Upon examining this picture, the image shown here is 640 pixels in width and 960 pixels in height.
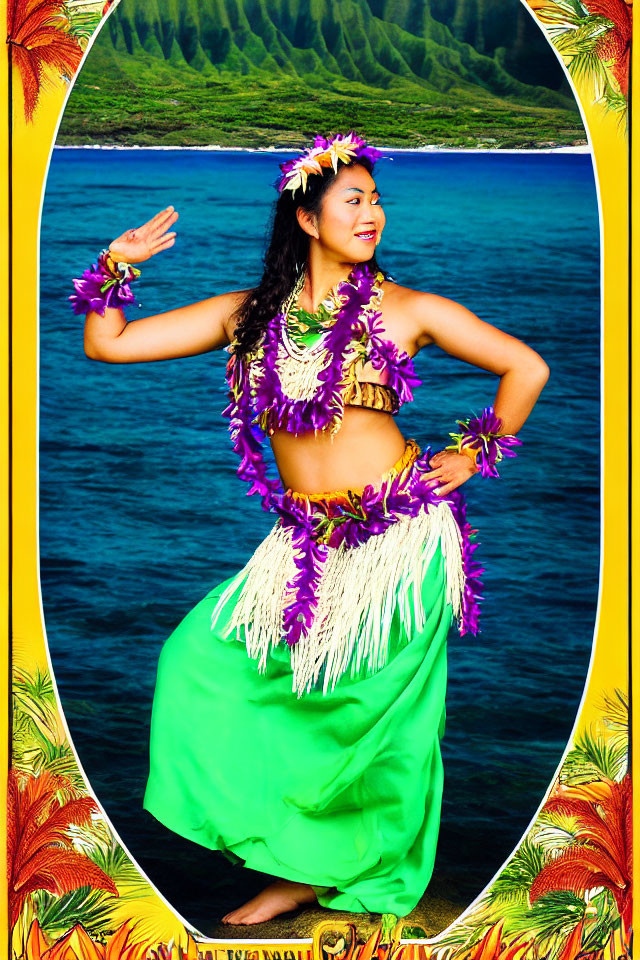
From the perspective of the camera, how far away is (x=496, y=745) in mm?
5551

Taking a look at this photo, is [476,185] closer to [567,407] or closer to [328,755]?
[567,407]

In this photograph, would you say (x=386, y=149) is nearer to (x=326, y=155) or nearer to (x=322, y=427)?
(x=326, y=155)

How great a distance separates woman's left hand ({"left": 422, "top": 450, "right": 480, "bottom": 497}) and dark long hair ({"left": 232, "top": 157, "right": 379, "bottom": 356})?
524mm

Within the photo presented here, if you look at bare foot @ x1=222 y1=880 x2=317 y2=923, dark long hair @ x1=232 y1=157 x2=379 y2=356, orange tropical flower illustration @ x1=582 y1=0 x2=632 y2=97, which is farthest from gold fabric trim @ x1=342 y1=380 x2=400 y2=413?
bare foot @ x1=222 y1=880 x2=317 y2=923

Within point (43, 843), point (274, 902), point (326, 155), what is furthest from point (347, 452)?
point (43, 843)

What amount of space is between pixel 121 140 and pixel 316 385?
1.60 m

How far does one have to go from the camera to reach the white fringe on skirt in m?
4.59

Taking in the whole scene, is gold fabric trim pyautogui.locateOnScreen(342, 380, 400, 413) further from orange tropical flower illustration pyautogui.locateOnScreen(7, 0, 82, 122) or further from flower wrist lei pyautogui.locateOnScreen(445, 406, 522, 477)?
orange tropical flower illustration pyautogui.locateOnScreen(7, 0, 82, 122)

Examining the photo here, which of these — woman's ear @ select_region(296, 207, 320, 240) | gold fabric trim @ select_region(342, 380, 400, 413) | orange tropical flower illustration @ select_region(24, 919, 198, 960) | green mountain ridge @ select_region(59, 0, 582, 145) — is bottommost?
orange tropical flower illustration @ select_region(24, 919, 198, 960)

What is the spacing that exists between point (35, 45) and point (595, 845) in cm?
260

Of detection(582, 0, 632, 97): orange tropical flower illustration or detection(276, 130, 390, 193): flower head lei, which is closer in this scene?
detection(276, 130, 390, 193): flower head lei

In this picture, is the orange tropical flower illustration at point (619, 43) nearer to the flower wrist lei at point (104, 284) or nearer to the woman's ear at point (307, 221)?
the woman's ear at point (307, 221)

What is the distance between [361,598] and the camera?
15.1 feet

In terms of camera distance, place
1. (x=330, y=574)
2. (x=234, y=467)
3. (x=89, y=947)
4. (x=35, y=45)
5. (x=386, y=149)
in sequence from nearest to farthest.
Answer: (x=330, y=574)
(x=89, y=947)
(x=35, y=45)
(x=386, y=149)
(x=234, y=467)
